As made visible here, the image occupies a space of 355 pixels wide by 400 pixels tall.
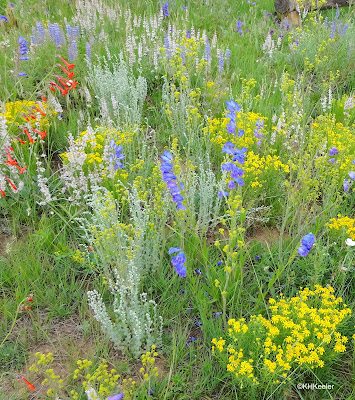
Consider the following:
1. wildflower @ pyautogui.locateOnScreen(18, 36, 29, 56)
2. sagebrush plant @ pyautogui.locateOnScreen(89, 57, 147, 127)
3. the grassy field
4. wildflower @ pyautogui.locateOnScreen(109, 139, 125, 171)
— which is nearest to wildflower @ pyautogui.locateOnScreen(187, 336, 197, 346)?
the grassy field

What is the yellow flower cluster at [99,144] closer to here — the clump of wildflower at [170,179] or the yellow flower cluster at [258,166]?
the clump of wildflower at [170,179]

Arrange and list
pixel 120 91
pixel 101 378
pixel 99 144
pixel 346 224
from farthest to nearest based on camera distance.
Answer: pixel 120 91, pixel 99 144, pixel 346 224, pixel 101 378

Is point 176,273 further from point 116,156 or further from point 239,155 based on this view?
point 116,156

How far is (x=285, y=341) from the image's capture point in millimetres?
1736

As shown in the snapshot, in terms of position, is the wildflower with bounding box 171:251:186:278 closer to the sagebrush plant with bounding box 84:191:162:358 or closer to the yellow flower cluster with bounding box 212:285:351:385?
the sagebrush plant with bounding box 84:191:162:358

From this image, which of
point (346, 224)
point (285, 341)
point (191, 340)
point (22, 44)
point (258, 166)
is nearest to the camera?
point (285, 341)

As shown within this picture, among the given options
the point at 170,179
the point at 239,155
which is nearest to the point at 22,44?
the point at 170,179

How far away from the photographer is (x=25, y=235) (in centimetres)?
248

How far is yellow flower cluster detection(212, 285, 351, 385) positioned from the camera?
5.03 ft

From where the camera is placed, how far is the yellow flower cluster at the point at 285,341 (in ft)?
5.03

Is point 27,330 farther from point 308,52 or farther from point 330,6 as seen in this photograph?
point 330,6

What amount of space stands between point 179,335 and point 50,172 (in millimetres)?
1760

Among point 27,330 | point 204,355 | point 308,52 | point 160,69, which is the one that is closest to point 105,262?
point 27,330

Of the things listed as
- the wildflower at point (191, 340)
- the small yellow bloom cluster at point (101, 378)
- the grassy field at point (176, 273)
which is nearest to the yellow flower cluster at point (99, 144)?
the grassy field at point (176, 273)
